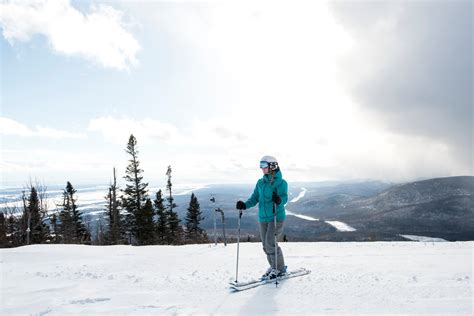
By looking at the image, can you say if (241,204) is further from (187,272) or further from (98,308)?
(98,308)

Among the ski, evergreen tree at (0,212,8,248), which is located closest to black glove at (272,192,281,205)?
the ski

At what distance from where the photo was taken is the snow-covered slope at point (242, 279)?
4.85m

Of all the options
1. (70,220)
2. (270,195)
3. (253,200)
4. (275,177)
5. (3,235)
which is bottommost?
(3,235)

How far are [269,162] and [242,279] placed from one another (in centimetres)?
251

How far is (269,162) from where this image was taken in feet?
22.0

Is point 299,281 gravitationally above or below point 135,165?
below

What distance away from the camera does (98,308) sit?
5.03 meters

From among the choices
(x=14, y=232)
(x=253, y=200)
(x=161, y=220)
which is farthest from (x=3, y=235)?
(x=253, y=200)

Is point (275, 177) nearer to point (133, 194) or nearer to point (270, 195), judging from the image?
point (270, 195)

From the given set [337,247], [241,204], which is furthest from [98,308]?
[337,247]

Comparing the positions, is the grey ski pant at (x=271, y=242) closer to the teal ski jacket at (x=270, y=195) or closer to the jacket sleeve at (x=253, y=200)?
the teal ski jacket at (x=270, y=195)

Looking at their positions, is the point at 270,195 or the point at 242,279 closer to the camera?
the point at 242,279

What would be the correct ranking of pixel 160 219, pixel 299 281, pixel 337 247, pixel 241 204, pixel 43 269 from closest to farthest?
pixel 299 281 < pixel 241 204 < pixel 43 269 < pixel 337 247 < pixel 160 219

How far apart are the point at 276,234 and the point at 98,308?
11.7ft
